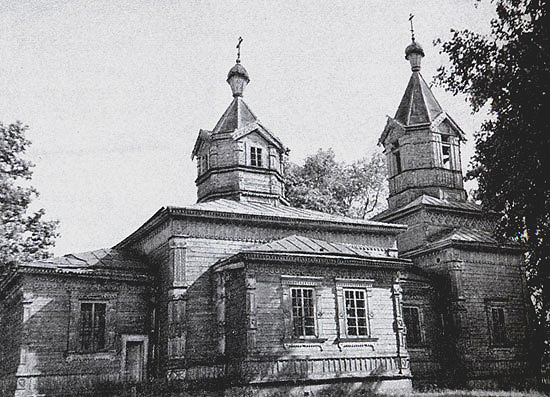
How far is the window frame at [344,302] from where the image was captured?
19.1 m

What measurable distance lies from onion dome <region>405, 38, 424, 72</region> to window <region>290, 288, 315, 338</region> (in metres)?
15.9

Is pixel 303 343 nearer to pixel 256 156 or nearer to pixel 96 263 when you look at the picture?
pixel 96 263

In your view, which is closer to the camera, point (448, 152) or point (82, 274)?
point (82, 274)

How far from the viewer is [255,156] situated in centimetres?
2584

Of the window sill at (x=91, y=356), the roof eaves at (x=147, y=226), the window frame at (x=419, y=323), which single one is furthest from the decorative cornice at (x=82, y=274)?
the window frame at (x=419, y=323)

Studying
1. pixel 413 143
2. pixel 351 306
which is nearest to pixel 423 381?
pixel 351 306

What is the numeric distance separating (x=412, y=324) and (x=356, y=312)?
520 centimetres

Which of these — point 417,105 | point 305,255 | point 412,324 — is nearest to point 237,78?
point 417,105

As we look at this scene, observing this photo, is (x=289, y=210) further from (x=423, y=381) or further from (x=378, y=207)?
(x=378, y=207)

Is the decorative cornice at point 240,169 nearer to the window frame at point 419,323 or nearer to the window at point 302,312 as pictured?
the window frame at point 419,323

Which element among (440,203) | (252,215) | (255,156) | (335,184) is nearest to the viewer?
(252,215)

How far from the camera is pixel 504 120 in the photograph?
1442 cm

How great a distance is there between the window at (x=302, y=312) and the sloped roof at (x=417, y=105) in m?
12.4

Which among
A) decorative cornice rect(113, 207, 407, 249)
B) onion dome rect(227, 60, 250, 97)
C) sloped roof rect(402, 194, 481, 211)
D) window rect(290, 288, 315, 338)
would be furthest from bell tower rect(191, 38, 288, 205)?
window rect(290, 288, 315, 338)
